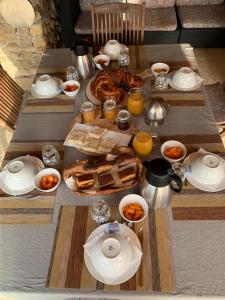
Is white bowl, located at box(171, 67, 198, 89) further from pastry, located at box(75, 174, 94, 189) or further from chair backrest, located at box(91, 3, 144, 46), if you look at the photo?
pastry, located at box(75, 174, 94, 189)

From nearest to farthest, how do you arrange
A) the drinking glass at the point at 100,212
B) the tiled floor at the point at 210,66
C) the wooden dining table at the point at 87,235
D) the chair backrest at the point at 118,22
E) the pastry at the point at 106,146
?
the wooden dining table at the point at 87,235
the drinking glass at the point at 100,212
the pastry at the point at 106,146
the chair backrest at the point at 118,22
the tiled floor at the point at 210,66

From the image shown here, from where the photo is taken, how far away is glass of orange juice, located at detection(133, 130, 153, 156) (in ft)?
3.54

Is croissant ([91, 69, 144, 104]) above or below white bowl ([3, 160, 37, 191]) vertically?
above

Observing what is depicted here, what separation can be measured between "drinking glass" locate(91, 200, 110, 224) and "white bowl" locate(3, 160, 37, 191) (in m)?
0.27

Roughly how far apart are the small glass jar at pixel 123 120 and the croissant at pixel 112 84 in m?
0.14

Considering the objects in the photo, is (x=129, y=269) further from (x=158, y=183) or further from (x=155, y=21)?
(x=155, y=21)

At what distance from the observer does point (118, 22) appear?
72.7 inches

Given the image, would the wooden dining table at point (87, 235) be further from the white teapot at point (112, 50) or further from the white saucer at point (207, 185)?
the white teapot at point (112, 50)

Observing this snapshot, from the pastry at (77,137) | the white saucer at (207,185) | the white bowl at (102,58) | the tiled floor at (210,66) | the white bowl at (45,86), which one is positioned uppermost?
the white bowl at (102,58)

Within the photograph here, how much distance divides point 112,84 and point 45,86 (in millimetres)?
338

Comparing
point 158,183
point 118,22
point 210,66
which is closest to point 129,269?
point 158,183

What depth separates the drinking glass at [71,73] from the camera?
1.46 metres

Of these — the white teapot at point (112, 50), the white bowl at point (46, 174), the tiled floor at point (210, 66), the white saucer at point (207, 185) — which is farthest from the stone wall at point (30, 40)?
the white saucer at point (207, 185)

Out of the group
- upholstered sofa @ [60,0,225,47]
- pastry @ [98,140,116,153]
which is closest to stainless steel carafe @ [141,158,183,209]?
pastry @ [98,140,116,153]
